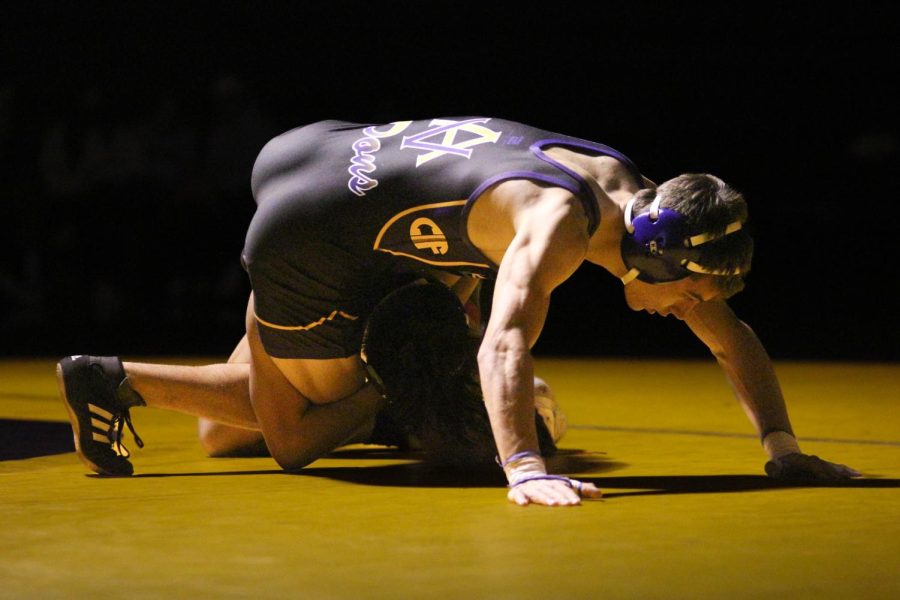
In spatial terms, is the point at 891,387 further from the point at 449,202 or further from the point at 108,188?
the point at 108,188

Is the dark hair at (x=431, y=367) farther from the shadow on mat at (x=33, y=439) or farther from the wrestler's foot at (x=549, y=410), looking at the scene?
the shadow on mat at (x=33, y=439)

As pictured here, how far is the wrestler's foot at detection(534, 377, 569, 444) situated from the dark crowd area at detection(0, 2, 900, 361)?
5476mm

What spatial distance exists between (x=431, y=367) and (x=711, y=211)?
Result: 0.80m

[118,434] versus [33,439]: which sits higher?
[118,434]

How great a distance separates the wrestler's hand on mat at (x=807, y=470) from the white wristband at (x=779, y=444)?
0.02 metres

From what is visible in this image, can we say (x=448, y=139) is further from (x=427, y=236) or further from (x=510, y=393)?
(x=510, y=393)

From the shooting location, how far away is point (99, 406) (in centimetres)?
316

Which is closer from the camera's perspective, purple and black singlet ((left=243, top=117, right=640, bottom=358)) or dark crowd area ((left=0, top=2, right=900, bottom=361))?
purple and black singlet ((left=243, top=117, right=640, bottom=358))

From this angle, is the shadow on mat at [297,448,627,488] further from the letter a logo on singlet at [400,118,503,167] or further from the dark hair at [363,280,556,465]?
the letter a logo on singlet at [400,118,503,167]

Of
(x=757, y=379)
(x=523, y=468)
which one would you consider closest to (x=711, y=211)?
(x=757, y=379)

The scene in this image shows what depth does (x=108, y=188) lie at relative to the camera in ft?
32.7

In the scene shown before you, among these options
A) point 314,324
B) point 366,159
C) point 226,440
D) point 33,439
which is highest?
point 366,159

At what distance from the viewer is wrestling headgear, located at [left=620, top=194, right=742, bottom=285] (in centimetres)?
270

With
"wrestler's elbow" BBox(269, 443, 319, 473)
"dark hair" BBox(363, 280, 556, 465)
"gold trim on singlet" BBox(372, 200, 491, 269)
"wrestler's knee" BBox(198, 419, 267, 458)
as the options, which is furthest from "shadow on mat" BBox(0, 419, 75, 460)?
"gold trim on singlet" BBox(372, 200, 491, 269)
